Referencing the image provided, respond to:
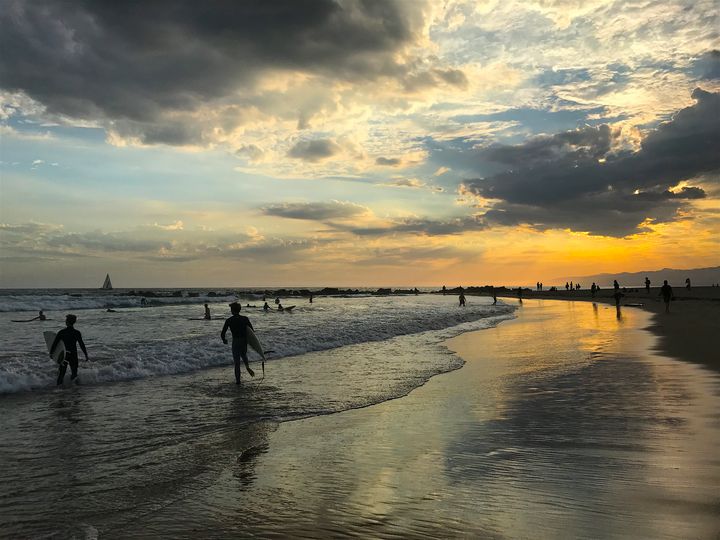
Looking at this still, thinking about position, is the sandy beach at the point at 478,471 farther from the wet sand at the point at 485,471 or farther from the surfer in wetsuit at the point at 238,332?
the surfer in wetsuit at the point at 238,332

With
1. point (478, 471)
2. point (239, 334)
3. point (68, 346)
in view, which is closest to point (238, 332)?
point (239, 334)

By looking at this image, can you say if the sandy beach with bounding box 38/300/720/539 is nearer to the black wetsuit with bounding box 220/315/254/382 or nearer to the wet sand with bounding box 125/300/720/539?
the wet sand with bounding box 125/300/720/539

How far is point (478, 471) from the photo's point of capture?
246 inches

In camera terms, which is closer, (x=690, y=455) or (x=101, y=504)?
(x=101, y=504)

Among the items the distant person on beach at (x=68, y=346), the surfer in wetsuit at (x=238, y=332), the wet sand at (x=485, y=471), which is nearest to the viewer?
the wet sand at (x=485, y=471)

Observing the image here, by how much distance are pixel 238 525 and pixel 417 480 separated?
7.07 feet

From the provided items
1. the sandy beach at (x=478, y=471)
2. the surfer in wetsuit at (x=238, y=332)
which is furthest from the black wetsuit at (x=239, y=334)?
the sandy beach at (x=478, y=471)

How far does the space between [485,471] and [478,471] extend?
0.08 m

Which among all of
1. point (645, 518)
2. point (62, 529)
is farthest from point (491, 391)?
point (62, 529)

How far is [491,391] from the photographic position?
1175 cm

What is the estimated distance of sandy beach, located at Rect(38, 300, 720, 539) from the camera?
15.6 feet

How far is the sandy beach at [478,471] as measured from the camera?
4.74 metres

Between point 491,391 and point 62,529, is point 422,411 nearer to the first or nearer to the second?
point 491,391

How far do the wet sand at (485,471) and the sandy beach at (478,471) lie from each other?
0.02 m
